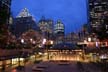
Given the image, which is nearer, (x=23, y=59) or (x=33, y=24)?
(x=23, y=59)

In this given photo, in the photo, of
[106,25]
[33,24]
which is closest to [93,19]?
[33,24]

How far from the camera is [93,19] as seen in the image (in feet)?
512

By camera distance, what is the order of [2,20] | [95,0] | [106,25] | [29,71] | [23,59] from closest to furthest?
[29,71] < [23,59] < [2,20] < [106,25] < [95,0]

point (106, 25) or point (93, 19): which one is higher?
point (93, 19)

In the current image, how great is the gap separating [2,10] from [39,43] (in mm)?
87320

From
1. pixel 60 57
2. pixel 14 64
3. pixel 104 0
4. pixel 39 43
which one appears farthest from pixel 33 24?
pixel 14 64

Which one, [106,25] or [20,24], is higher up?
[20,24]

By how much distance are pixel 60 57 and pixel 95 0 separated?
8449 centimetres

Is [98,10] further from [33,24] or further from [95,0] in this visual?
[33,24]

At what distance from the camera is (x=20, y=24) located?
18300 cm

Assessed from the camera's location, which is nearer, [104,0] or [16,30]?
[104,0]

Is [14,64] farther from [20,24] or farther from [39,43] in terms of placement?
[20,24]

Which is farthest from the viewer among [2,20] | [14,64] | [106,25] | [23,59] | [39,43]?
[39,43]

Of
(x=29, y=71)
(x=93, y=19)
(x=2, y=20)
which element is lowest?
(x=29, y=71)
